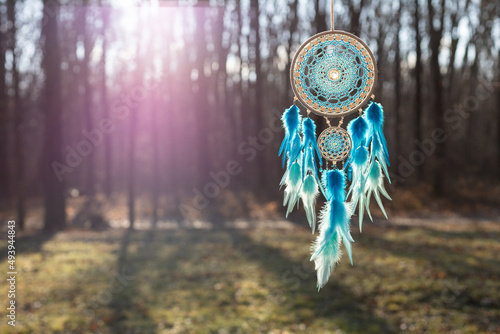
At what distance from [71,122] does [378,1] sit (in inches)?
888

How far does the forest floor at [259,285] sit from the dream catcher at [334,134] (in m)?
6.22

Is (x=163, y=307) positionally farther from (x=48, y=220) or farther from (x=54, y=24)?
(x=54, y=24)

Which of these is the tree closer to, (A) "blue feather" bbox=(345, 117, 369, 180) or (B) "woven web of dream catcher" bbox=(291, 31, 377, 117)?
(B) "woven web of dream catcher" bbox=(291, 31, 377, 117)

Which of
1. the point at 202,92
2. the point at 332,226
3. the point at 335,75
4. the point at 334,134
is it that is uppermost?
the point at 202,92

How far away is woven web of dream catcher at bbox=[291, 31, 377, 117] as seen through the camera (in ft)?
9.20

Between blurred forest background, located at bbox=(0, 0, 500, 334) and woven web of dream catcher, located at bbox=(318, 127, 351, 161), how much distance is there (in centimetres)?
634

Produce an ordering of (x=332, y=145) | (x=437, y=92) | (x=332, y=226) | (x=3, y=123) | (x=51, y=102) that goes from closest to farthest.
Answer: (x=332, y=226) < (x=332, y=145) < (x=51, y=102) < (x=437, y=92) < (x=3, y=123)

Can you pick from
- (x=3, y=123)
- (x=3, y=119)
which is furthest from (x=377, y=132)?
(x=3, y=123)

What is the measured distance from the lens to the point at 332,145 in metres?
2.86

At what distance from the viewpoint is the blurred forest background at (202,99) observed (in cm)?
1852

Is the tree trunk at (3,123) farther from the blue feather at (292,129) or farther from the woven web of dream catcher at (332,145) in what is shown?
the woven web of dream catcher at (332,145)

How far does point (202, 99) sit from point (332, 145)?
25.2 m

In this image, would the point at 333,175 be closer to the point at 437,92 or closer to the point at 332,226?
the point at 332,226

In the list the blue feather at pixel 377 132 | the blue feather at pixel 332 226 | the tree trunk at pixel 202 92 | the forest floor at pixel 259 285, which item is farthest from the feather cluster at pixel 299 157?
the tree trunk at pixel 202 92
